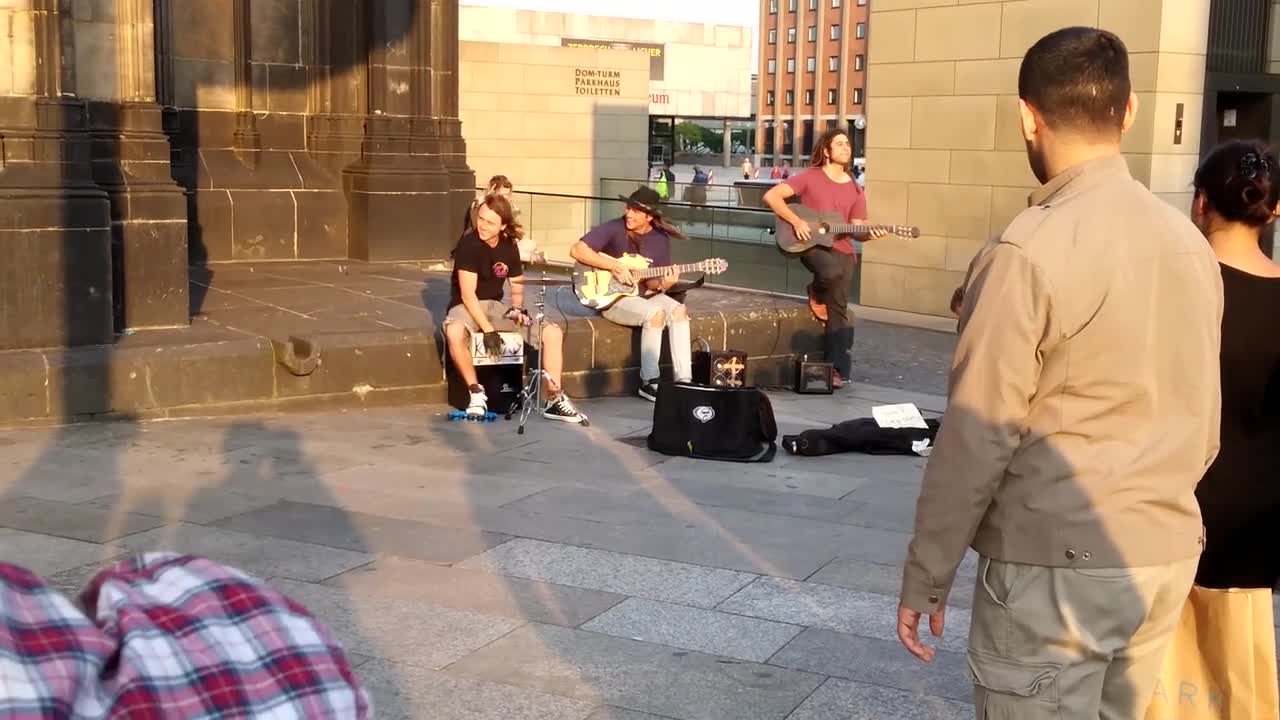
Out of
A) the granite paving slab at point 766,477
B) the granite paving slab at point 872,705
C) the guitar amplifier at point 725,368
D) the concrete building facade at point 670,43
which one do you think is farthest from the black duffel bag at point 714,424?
the concrete building facade at point 670,43

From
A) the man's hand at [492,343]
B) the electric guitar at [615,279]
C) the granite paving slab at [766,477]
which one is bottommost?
the granite paving slab at [766,477]

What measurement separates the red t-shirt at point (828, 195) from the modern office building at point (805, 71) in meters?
112

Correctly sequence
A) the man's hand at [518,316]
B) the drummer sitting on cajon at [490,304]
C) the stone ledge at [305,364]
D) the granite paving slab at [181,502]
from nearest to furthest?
the granite paving slab at [181,502], the stone ledge at [305,364], the drummer sitting on cajon at [490,304], the man's hand at [518,316]

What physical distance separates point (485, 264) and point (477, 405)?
964 millimetres

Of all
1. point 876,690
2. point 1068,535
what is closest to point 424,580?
point 876,690

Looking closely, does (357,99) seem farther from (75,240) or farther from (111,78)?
(75,240)

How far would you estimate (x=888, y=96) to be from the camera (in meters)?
16.6

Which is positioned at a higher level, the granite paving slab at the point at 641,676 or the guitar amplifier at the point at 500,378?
the guitar amplifier at the point at 500,378

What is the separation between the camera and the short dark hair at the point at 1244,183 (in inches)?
144

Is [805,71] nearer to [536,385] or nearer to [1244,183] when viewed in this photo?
[536,385]

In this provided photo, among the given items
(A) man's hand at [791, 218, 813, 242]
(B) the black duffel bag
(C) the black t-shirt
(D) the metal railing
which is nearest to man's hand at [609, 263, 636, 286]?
(C) the black t-shirt

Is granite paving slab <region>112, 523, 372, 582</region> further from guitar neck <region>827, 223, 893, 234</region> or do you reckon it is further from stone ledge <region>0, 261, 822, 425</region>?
guitar neck <region>827, 223, 893, 234</region>

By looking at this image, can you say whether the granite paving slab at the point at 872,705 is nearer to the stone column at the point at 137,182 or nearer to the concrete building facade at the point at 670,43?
Result: the stone column at the point at 137,182

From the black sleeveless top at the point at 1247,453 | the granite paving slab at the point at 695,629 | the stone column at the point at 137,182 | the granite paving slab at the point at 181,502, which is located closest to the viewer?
the black sleeveless top at the point at 1247,453
